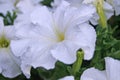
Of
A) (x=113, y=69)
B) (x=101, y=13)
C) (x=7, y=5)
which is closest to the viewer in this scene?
(x=113, y=69)

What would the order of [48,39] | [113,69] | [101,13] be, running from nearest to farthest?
1. [113,69]
2. [48,39]
3. [101,13]

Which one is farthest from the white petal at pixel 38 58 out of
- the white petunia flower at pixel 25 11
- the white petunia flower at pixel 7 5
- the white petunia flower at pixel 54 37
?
the white petunia flower at pixel 7 5

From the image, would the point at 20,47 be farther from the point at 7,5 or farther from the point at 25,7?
the point at 7,5

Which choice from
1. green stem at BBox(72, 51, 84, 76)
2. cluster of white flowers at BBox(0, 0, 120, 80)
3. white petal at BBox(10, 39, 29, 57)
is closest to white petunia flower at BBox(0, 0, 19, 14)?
cluster of white flowers at BBox(0, 0, 120, 80)

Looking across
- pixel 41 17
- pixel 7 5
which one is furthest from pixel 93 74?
pixel 7 5

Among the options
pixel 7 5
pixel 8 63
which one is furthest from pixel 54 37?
pixel 7 5

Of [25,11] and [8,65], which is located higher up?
[25,11]

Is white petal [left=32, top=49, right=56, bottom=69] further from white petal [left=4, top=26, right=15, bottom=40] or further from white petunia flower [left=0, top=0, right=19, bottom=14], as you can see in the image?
white petunia flower [left=0, top=0, right=19, bottom=14]

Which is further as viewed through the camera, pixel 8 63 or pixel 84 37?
pixel 8 63
